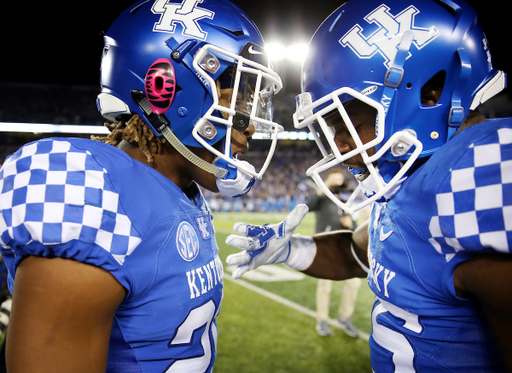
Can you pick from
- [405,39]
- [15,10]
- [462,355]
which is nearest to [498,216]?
[462,355]

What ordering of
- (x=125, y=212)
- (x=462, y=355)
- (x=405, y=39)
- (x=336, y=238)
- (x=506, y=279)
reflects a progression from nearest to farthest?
1. (x=506, y=279)
2. (x=125, y=212)
3. (x=462, y=355)
4. (x=405, y=39)
5. (x=336, y=238)

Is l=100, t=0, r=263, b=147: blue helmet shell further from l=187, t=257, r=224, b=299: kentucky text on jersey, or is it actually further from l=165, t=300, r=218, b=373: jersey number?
l=165, t=300, r=218, b=373: jersey number

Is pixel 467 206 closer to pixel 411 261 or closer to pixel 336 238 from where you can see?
pixel 411 261

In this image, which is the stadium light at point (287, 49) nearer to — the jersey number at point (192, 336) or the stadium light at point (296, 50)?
the stadium light at point (296, 50)

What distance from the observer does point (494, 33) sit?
6188 mm

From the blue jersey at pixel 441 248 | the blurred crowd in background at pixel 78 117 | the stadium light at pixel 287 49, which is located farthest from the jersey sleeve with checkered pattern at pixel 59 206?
the blurred crowd in background at pixel 78 117

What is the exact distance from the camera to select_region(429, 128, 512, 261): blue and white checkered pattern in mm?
842

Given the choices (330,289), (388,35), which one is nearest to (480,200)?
(388,35)

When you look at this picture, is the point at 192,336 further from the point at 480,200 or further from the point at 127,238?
the point at 480,200

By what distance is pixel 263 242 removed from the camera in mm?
1728

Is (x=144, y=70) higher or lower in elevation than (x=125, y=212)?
higher

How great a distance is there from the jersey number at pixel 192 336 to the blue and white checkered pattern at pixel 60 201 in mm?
337

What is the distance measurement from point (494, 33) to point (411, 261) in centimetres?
705

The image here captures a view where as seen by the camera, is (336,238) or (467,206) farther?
(336,238)
